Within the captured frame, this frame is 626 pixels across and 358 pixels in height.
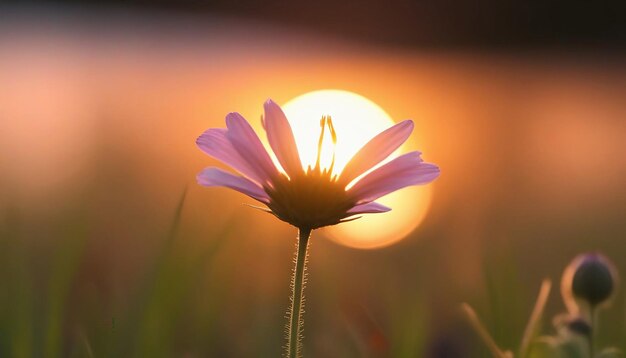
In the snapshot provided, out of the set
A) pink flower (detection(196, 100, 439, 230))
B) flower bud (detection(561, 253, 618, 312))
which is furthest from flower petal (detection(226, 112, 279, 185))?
flower bud (detection(561, 253, 618, 312))

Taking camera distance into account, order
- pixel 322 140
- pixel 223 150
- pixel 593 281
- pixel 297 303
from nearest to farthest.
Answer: pixel 297 303 < pixel 223 150 < pixel 322 140 < pixel 593 281

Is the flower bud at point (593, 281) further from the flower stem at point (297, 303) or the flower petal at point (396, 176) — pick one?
the flower stem at point (297, 303)

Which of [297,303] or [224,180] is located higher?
[224,180]

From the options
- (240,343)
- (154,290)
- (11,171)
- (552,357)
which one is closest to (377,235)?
(11,171)

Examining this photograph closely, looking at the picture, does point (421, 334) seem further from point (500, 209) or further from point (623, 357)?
point (500, 209)

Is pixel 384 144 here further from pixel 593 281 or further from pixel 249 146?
pixel 593 281

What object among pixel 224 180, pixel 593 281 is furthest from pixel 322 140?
pixel 593 281

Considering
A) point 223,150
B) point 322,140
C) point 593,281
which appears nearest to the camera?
point 223,150

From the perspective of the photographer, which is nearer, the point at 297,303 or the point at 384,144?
the point at 297,303
